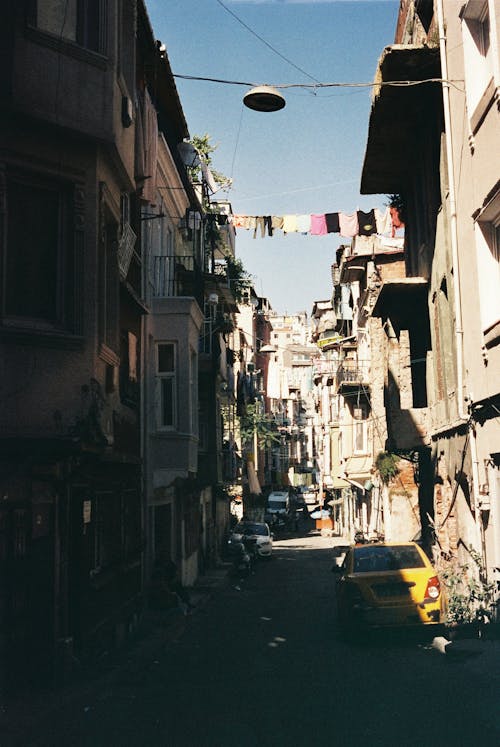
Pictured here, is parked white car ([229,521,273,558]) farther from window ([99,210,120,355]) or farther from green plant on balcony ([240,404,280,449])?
window ([99,210,120,355])

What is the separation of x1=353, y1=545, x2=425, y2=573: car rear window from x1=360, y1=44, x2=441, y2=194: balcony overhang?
8.43m

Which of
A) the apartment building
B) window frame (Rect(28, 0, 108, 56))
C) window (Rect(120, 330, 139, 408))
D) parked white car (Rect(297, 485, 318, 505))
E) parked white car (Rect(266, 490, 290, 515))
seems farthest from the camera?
parked white car (Rect(297, 485, 318, 505))

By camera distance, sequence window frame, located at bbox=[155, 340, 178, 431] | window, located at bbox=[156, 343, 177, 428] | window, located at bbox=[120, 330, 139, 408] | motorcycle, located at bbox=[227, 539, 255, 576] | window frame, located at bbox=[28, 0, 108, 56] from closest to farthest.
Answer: window frame, located at bbox=[28, 0, 108, 56] < window, located at bbox=[120, 330, 139, 408] < window frame, located at bbox=[155, 340, 178, 431] < window, located at bbox=[156, 343, 177, 428] < motorcycle, located at bbox=[227, 539, 255, 576]

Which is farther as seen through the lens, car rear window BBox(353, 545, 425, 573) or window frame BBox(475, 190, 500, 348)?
car rear window BBox(353, 545, 425, 573)

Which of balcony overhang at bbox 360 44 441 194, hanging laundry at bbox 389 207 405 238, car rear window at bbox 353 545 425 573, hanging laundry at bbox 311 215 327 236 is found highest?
balcony overhang at bbox 360 44 441 194

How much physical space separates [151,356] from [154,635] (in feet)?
21.7

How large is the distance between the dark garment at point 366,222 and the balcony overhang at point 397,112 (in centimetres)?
105

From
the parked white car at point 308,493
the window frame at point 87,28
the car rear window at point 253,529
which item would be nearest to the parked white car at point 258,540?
the car rear window at point 253,529

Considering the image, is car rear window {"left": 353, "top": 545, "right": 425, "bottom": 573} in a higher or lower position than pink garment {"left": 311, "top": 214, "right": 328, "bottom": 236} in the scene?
lower

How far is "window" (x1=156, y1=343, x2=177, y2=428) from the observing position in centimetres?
2066

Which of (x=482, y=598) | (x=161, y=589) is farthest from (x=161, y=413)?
(x=482, y=598)

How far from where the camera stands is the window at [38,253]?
1066 centimetres

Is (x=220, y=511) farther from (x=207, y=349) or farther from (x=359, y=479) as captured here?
(x=207, y=349)

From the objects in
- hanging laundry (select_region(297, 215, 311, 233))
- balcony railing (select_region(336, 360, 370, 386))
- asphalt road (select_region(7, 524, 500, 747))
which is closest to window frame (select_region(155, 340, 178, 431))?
hanging laundry (select_region(297, 215, 311, 233))
